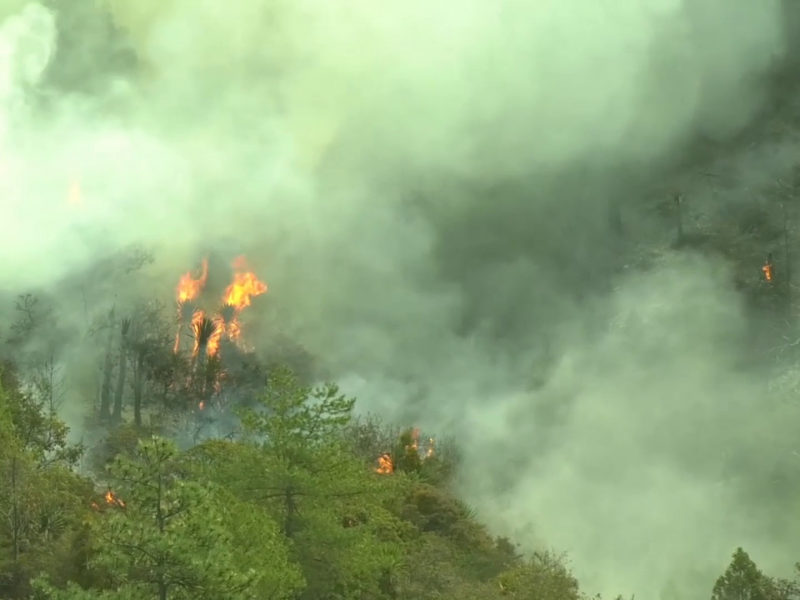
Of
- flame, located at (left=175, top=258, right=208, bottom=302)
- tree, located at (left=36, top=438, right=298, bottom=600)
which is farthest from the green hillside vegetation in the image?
flame, located at (left=175, top=258, right=208, bottom=302)

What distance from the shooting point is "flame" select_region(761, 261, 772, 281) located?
8295 centimetres

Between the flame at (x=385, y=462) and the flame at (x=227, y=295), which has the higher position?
the flame at (x=227, y=295)

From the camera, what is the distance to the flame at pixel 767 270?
82.9 m

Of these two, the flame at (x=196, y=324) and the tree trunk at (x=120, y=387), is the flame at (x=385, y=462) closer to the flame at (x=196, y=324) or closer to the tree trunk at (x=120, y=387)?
the tree trunk at (x=120, y=387)

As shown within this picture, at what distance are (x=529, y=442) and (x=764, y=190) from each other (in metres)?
48.8

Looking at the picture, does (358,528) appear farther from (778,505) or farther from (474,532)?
(778,505)

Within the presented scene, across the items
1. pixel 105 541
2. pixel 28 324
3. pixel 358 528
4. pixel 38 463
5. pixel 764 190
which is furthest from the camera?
pixel 764 190

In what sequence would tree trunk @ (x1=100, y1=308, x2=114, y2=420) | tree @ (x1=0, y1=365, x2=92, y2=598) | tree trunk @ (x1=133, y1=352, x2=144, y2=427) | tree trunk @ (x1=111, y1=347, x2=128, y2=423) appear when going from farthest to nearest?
tree trunk @ (x1=100, y1=308, x2=114, y2=420)
tree trunk @ (x1=111, y1=347, x2=128, y2=423)
tree trunk @ (x1=133, y1=352, x2=144, y2=427)
tree @ (x1=0, y1=365, x2=92, y2=598)

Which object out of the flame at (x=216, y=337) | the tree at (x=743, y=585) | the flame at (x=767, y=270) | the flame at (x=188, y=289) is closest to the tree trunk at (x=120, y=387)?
the flame at (x=188, y=289)

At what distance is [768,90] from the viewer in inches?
4235

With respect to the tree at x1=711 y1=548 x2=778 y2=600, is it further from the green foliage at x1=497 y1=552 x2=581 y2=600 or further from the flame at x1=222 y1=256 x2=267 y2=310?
the flame at x1=222 y1=256 x2=267 y2=310

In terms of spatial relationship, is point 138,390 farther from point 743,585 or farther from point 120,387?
point 743,585

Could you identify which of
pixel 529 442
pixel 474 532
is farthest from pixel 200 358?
pixel 474 532

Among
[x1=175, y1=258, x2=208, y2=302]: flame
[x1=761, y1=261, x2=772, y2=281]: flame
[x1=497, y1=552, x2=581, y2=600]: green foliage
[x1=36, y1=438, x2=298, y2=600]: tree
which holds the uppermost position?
[x1=175, y1=258, x2=208, y2=302]: flame
